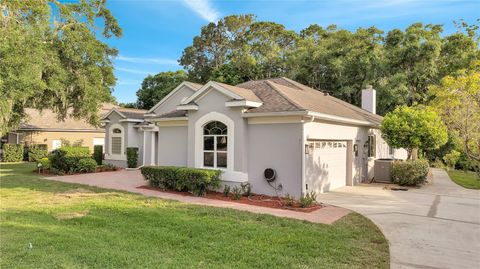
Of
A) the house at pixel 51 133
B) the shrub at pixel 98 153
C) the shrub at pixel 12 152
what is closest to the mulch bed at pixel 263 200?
the shrub at pixel 98 153

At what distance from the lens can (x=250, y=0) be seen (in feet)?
50.0

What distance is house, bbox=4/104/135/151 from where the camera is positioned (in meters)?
28.1

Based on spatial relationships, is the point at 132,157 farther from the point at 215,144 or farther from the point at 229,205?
the point at 229,205

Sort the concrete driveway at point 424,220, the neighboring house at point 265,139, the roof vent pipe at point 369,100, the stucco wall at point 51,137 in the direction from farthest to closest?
the stucco wall at point 51,137
the roof vent pipe at point 369,100
the neighboring house at point 265,139
the concrete driveway at point 424,220

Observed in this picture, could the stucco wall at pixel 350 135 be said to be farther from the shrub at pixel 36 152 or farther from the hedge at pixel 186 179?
the shrub at pixel 36 152

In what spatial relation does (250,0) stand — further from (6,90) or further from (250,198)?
(6,90)

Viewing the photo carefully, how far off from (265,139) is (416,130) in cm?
782

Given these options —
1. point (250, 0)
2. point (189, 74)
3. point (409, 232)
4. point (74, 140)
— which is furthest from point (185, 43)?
point (409, 232)

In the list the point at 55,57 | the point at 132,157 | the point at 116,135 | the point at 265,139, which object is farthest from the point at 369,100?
the point at 55,57

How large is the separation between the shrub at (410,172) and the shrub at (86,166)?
638 inches

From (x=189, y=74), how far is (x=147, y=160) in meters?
25.2

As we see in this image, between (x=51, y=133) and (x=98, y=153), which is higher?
(x=51, y=133)

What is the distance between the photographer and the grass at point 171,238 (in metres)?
5.34

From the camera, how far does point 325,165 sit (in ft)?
42.1
